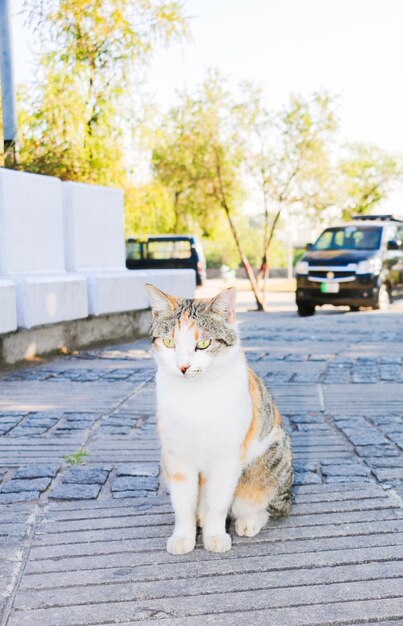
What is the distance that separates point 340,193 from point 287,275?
23921mm

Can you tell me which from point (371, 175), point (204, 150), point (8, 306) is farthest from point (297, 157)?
point (371, 175)

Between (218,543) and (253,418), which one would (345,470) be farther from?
(218,543)

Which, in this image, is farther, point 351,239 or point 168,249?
point 168,249

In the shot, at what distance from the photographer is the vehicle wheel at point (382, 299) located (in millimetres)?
14734

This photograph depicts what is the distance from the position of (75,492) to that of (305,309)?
11825mm

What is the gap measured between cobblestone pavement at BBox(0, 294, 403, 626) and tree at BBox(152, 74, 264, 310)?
38.0 feet

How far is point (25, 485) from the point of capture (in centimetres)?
336

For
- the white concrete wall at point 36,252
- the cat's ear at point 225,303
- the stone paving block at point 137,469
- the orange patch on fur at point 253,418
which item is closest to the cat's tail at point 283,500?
the orange patch on fur at point 253,418

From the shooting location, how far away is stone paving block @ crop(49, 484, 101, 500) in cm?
318

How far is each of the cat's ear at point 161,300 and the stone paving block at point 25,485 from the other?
48.3 inches

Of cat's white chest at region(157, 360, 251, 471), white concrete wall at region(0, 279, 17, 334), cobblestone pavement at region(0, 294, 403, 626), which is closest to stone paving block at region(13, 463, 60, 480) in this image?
cobblestone pavement at region(0, 294, 403, 626)

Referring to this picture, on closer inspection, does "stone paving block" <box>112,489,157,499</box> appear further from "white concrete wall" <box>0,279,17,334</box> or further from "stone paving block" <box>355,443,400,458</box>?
"white concrete wall" <box>0,279,17,334</box>

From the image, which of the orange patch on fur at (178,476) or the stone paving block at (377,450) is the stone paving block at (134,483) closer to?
the orange patch on fur at (178,476)

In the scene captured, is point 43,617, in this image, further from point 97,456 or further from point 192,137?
point 192,137
